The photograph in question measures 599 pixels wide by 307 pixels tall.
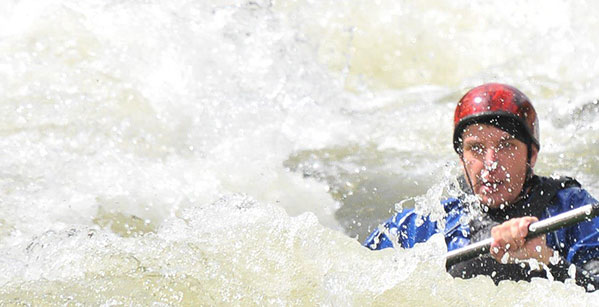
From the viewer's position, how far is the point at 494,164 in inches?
147

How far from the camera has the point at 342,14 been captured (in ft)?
25.7

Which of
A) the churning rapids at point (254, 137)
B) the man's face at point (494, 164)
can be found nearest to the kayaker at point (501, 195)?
the man's face at point (494, 164)

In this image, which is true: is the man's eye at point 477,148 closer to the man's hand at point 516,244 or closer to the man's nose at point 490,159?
the man's nose at point 490,159

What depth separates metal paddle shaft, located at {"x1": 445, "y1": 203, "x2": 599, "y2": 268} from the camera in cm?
296

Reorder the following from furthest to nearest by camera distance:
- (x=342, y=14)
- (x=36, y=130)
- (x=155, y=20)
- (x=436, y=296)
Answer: (x=342, y=14) < (x=155, y=20) < (x=36, y=130) < (x=436, y=296)

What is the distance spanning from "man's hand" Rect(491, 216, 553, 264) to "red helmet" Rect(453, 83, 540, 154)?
56cm

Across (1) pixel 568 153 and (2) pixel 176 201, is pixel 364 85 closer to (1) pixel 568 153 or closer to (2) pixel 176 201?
(1) pixel 568 153

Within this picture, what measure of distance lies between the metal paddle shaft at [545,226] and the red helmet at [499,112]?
0.72m

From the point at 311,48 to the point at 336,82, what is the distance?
417 mm

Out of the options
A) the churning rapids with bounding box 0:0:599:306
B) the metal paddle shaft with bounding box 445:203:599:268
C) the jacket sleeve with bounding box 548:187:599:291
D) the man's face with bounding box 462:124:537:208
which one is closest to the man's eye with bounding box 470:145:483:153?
the man's face with bounding box 462:124:537:208

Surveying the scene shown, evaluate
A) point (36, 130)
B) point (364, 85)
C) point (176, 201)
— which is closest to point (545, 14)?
point (364, 85)

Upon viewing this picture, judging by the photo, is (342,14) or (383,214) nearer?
(383,214)

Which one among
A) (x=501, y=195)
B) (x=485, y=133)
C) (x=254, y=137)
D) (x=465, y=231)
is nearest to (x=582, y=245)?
(x=501, y=195)

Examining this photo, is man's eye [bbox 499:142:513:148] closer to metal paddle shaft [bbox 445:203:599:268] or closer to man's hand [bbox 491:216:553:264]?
man's hand [bbox 491:216:553:264]
